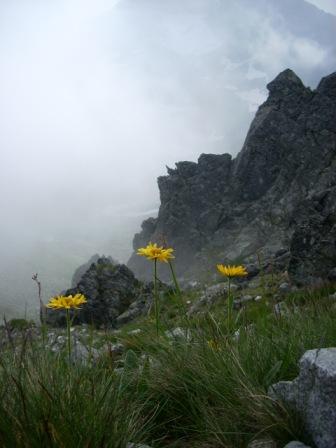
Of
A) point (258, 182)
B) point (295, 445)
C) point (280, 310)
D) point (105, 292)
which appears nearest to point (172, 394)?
point (295, 445)

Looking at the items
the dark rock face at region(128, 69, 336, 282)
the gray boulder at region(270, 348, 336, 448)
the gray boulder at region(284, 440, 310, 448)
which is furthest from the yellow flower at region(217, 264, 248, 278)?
the dark rock face at region(128, 69, 336, 282)

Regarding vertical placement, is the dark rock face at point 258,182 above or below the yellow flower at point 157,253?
above

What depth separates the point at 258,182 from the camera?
11419 centimetres

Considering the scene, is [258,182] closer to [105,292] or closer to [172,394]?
[105,292]

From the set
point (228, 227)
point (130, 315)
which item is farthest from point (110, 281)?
point (228, 227)

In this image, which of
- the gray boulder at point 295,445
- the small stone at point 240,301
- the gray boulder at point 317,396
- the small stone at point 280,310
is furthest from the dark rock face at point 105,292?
the gray boulder at point 295,445

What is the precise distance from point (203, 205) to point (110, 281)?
8489cm

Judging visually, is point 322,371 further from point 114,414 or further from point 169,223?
point 169,223

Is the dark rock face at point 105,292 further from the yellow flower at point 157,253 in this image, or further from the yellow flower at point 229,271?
the yellow flower at point 229,271

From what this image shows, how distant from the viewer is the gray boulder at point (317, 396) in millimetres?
2356

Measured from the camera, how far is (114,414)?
2.54 meters

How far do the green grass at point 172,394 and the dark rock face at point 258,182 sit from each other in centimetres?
8286

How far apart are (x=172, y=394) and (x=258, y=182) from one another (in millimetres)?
113559

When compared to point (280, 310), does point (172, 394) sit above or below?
below
